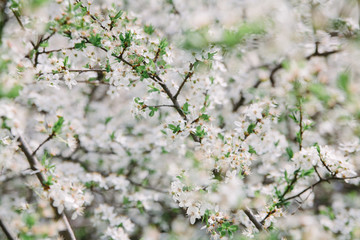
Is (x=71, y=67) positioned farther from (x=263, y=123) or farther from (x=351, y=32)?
(x=351, y=32)

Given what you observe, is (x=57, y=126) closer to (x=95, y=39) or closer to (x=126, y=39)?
(x=95, y=39)

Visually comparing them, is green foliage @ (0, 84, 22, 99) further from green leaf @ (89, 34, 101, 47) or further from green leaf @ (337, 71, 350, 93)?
green leaf @ (337, 71, 350, 93)

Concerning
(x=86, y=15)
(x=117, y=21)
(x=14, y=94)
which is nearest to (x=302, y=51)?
(x=117, y=21)

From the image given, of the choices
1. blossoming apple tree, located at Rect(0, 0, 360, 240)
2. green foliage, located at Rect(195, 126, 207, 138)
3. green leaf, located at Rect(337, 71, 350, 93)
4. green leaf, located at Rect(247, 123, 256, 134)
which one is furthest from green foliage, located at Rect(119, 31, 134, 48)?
green leaf, located at Rect(337, 71, 350, 93)

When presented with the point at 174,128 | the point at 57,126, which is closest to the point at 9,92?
the point at 57,126

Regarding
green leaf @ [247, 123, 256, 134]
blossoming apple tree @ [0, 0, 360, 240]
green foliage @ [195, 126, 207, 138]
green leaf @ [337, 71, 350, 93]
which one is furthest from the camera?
green leaf @ [247, 123, 256, 134]

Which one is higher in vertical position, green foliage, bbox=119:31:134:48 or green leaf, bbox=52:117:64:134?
green foliage, bbox=119:31:134:48

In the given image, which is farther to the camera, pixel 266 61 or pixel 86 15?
pixel 266 61

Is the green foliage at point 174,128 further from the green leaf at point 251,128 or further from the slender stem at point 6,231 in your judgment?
the slender stem at point 6,231

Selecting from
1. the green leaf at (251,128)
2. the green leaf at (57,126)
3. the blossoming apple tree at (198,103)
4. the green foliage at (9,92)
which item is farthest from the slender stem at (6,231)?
the green leaf at (251,128)

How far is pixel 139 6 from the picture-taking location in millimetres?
5641

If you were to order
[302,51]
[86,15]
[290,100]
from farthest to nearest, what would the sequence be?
[302,51] < [290,100] < [86,15]

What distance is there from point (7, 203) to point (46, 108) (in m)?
1.75

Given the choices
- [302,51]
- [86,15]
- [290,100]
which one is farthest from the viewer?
[302,51]
